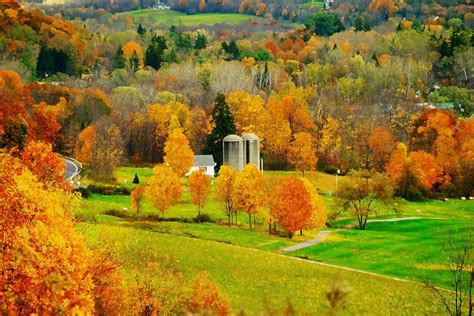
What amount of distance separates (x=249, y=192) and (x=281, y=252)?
7170mm

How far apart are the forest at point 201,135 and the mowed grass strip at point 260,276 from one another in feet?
2.62

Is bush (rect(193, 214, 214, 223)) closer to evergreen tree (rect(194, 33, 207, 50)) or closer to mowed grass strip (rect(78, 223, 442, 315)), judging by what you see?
mowed grass strip (rect(78, 223, 442, 315))

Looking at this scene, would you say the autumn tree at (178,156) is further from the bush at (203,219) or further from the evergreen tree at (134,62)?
the evergreen tree at (134,62)

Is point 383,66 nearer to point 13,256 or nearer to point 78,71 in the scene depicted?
point 78,71

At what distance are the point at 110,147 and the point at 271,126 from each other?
2154cm

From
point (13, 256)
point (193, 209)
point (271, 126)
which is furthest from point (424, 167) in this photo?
point (13, 256)

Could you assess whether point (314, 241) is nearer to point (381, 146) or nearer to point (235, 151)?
point (235, 151)

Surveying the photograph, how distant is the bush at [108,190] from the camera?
58.0m

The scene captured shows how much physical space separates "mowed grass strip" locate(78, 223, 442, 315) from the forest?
797 mm

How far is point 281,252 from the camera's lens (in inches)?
1801

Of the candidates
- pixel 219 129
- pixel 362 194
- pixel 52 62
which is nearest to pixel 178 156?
pixel 219 129

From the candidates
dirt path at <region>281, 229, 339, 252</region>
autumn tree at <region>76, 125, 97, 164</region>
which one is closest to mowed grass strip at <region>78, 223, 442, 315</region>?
dirt path at <region>281, 229, 339, 252</region>

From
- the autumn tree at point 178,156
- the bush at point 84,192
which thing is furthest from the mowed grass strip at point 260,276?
the autumn tree at point 178,156

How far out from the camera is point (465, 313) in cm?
3616
